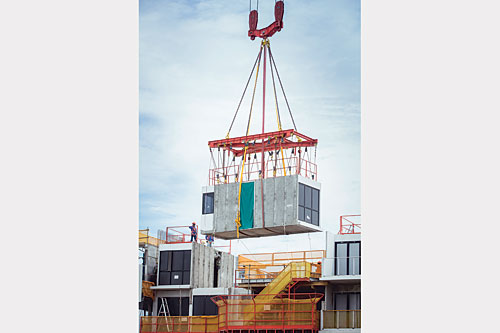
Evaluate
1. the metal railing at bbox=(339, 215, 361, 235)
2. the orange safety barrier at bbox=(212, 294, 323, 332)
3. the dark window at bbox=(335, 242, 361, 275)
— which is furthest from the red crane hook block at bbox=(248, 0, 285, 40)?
the dark window at bbox=(335, 242, 361, 275)

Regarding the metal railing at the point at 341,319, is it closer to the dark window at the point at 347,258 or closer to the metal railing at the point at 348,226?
the dark window at the point at 347,258

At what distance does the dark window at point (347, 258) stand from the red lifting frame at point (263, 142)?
3513mm

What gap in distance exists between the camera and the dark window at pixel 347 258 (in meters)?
18.3

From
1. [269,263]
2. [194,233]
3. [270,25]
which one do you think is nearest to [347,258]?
[269,263]

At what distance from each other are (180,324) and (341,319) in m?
4.63

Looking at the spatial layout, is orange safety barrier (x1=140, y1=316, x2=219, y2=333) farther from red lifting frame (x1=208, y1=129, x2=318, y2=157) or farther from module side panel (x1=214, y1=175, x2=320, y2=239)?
red lifting frame (x1=208, y1=129, x2=318, y2=157)

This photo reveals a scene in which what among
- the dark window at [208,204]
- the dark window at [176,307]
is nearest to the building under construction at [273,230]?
the dark window at [208,204]

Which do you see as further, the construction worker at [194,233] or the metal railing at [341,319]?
the construction worker at [194,233]

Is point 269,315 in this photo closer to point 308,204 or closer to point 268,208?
point 268,208

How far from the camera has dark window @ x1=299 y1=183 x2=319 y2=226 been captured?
1611 centimetres

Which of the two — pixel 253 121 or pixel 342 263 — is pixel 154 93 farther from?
pixel 342 263

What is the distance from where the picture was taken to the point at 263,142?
1661 cm

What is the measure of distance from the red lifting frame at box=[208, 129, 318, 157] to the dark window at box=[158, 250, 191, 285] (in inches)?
223
